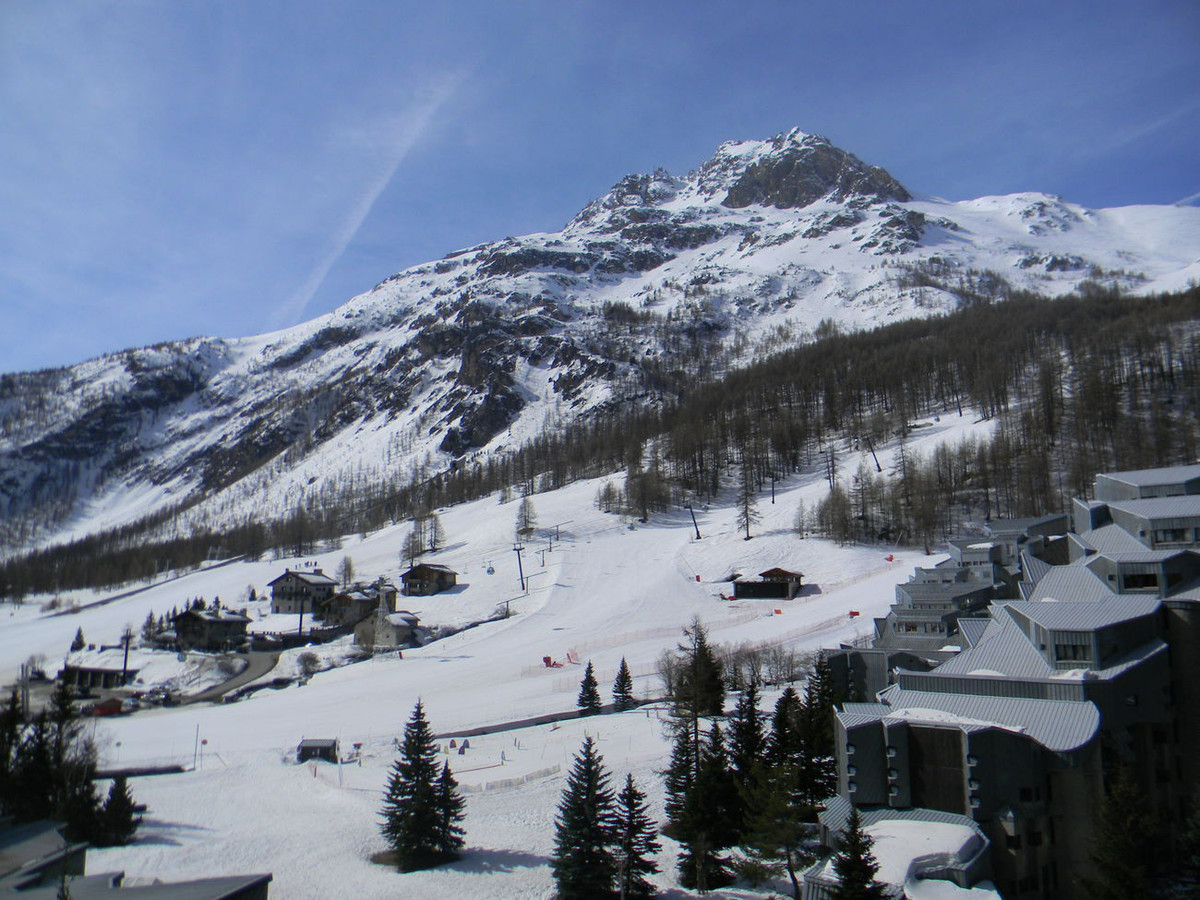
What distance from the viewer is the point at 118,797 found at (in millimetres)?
27719

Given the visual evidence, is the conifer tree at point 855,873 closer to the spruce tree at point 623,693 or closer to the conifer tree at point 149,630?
the spruce tree at point 623,693

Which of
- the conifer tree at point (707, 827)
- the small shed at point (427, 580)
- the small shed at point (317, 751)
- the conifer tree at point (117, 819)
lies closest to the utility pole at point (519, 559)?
the small shed at point (427, 580)

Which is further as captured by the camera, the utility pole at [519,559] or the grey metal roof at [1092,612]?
the utility pole at [519,559]

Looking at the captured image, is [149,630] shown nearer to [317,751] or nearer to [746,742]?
[317,751]

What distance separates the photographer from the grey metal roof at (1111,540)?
3409 centimetres

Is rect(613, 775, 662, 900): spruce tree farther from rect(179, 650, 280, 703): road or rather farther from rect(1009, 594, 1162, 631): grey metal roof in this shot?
rect(179, 650, 280, 703): road

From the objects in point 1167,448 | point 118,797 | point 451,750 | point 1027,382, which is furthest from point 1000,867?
point 1027,382

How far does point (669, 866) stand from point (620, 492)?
78.6 meters

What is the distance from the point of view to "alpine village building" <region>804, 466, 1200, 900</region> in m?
22.5

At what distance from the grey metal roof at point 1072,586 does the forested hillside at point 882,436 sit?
4362 cm

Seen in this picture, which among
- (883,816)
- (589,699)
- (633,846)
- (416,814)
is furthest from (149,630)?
(883,816)

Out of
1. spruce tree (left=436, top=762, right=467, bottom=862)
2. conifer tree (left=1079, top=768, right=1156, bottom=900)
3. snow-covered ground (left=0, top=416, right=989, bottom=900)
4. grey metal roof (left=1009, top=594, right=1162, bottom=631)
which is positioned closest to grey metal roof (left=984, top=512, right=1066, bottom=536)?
snow-covered ground (left=0, top=416, right=989, bottom=900)

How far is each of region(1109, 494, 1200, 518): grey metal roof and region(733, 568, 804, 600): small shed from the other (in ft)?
106

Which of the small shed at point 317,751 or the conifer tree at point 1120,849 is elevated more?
the conifer tree at point 1120,849
